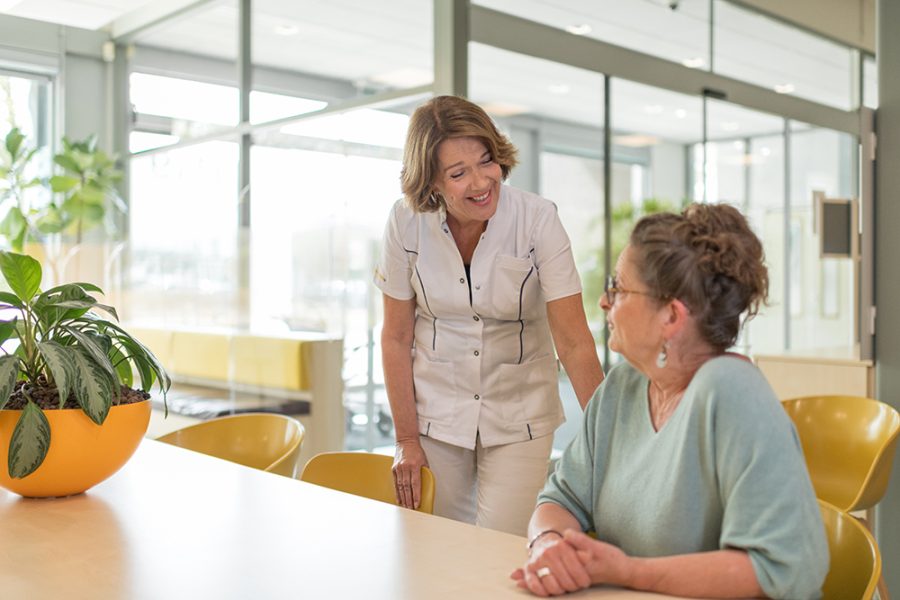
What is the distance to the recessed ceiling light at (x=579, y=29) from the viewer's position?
15.3 feet

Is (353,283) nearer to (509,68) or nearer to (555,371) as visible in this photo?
(509,68)

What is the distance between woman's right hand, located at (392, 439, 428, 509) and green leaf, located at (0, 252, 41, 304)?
0.95 m

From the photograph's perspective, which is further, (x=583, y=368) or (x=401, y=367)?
(x=401, y=367)

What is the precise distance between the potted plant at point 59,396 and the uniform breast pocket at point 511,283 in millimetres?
860

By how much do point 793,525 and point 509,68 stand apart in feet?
11.2

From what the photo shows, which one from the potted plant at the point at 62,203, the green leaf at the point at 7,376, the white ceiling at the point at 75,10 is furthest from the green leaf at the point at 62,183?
the green leaf at the point at 7,376

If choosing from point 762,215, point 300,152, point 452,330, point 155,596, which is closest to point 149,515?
point 155,596

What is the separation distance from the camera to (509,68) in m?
4.39

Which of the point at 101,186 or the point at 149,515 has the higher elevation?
the point at 101,186

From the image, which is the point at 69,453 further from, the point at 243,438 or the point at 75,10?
the point at 75,10

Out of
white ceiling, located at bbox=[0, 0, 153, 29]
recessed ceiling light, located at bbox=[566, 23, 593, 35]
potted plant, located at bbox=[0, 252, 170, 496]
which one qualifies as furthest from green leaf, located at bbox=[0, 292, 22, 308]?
white ceiling, located at bbox=[0, 0, 153, 29]

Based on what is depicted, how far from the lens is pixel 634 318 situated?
1512 mm

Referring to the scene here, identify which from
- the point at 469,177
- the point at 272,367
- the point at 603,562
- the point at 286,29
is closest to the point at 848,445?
the point at 469,177

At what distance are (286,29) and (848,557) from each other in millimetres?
Result: 4204
